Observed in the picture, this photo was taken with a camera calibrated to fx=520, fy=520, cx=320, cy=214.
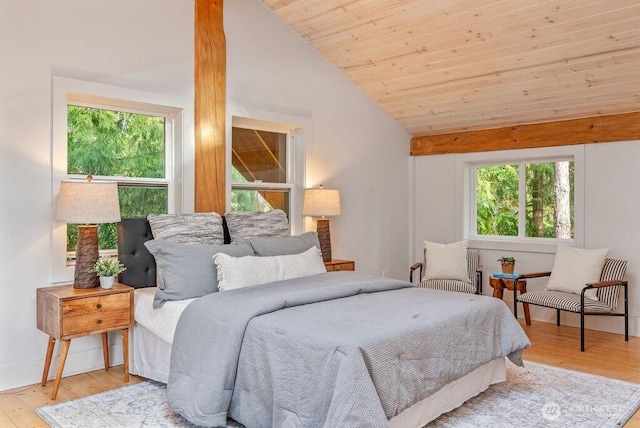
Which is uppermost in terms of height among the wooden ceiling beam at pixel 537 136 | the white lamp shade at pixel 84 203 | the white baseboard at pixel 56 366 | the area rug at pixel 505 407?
the wooden ceiling beam at pixel 537 136

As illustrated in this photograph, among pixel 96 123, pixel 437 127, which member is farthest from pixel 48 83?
pixel 437 127

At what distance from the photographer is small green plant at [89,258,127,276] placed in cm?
348

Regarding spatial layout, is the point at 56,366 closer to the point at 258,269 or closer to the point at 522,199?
the point at 258,269

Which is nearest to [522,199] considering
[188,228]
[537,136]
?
[537,136]

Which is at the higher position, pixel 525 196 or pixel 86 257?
pixel 525 196

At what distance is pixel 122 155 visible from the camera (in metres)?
4.16

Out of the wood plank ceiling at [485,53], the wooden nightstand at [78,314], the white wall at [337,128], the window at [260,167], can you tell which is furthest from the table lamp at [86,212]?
the wood plank ceiling at [485,53]

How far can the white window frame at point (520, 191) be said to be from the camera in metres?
5.28

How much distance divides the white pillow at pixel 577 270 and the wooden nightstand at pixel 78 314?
3.84 metres

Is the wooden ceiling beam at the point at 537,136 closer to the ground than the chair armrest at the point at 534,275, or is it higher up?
higher up

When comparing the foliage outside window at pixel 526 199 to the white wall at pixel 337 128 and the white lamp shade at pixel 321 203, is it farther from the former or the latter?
the white lamp shade at pixel 321 203

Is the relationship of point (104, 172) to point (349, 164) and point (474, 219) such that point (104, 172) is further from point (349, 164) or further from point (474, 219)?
point (474, 219)

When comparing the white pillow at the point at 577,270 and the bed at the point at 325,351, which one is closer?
the bed at the point at 325,351

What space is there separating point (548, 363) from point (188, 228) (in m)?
2.96
